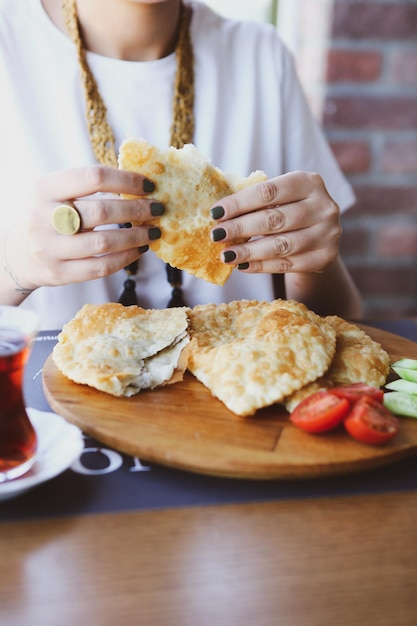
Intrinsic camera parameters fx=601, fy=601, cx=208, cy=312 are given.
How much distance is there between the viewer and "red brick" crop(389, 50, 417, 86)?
2379mm

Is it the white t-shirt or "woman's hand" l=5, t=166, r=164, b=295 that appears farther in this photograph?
the white t-shirt

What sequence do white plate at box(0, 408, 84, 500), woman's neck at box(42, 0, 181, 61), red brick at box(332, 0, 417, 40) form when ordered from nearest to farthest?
1. white plate at box(0, 408, 84, 500)
2. woman's neck at box(42, 0, 181, 61)
3. red brick at box(332, 0, 417, 40)

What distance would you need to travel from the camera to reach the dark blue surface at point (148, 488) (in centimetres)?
79

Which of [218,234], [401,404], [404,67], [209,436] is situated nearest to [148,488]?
[209,436]

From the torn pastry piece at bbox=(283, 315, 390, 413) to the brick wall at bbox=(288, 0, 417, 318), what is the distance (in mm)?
1440

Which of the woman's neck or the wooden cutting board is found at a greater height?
the woman's neck

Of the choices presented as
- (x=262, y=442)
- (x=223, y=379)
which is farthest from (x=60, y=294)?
(x=262, y=442)

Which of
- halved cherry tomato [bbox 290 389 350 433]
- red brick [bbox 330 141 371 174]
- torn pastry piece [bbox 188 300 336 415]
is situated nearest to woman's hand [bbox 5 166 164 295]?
torn pastry piece [bbox 188 300 336 415]

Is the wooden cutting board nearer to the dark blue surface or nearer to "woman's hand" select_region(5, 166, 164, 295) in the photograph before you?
the dark blue surface

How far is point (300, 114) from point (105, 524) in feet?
5.66

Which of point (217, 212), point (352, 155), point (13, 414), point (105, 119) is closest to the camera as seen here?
point (13, 414)

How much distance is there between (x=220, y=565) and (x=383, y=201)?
82.8 inches

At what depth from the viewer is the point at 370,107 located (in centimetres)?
242

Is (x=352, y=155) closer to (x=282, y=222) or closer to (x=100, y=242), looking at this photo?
(x=282, y=222)
